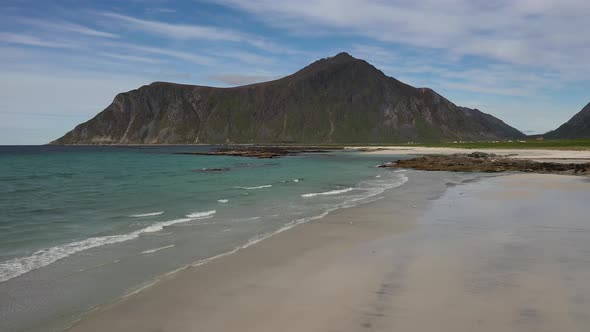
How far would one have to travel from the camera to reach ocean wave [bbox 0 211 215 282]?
11.1 metres

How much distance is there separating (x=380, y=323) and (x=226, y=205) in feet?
57.2

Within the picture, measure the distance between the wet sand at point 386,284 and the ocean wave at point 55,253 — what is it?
429 cm

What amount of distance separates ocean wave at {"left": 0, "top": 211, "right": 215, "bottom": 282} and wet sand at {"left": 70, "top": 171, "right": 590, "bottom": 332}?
4294 millimetres

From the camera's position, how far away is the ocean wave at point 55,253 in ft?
36.5

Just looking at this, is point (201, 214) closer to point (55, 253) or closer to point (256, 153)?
point (55, 253)

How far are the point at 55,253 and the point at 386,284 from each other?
9.97 metres

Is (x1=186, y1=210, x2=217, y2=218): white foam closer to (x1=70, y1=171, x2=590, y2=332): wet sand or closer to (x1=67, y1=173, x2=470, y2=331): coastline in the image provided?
(x1=67, y1=173, x2=470, y2=331): coastline

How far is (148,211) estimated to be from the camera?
862 inches

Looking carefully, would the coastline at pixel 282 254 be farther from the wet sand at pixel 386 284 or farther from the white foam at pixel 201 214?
the white foam at pixel 201 214

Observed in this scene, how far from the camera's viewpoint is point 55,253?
13.0 meters

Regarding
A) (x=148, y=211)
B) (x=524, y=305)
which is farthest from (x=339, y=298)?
(x=148, y=211)

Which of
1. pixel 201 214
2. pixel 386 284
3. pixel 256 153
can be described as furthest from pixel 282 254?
pixel 256 153

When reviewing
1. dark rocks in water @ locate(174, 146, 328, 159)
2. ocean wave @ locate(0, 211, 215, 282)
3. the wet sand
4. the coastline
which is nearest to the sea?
ocean wave @ locate(0, 211, 215, 282)

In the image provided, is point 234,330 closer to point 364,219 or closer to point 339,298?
point 339,298
